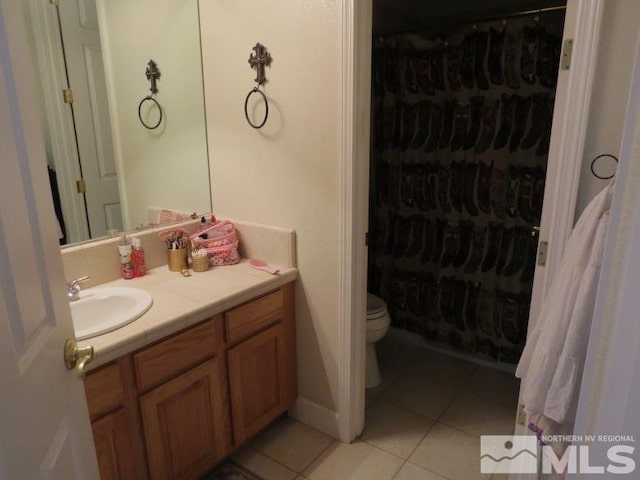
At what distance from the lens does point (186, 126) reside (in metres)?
2.14

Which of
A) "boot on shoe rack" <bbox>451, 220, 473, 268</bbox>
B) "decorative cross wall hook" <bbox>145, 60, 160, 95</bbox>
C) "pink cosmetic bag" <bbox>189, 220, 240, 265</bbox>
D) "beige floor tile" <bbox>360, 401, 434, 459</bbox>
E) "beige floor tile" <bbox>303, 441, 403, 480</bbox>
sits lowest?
"beige floor tile" <bbox>303, 441, 403, 480</bbox>

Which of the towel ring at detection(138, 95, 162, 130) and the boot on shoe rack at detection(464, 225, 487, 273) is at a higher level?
the towel ring at detection(138, 95, 162, 130)

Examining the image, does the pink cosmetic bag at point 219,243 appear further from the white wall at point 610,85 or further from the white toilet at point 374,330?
the white wall at point 610,85

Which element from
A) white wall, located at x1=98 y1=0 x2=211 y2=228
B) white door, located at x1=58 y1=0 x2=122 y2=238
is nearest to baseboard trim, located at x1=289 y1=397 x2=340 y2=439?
white wall, located at x1=98 y1=0 x2=211 y2=228

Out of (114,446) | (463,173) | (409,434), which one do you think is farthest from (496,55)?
(114,446)

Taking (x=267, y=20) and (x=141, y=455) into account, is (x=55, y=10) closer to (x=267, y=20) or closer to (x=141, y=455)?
(x=267, y=20)

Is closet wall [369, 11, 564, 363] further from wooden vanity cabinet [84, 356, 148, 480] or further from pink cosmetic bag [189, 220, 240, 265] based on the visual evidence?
wooden vanity cabinet [84, 356, 148, 480]

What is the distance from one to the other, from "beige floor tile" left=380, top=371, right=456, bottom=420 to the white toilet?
0.11 m

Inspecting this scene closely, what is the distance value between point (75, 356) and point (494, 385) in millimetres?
2244

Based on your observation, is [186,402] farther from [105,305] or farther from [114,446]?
[105,305]

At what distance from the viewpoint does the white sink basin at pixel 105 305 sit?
1.55 meters

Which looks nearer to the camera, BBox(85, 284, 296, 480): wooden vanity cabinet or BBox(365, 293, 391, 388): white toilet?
BBox(85, 284, 296, 480): wooden vanity cabinet

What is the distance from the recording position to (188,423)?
1.62m

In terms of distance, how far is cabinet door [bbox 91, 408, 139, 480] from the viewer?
1.35 m
